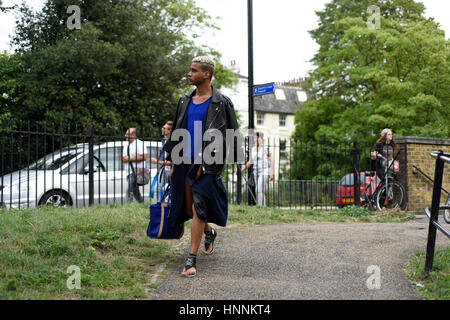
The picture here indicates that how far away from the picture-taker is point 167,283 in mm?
4344

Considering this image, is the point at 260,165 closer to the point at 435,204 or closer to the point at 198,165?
the point at 198,165

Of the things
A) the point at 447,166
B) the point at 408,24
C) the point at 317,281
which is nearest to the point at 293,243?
the point at 317,281

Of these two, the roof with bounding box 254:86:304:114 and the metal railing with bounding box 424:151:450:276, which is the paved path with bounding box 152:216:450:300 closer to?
the metal railing with bounding box 424:151:450:276

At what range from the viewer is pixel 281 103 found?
50156mm

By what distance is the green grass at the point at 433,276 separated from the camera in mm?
4062

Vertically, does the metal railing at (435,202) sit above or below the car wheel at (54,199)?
above

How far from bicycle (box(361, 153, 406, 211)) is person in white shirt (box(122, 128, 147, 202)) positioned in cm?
505

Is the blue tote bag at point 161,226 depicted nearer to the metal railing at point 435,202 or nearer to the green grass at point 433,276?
the green grass at point 433,276

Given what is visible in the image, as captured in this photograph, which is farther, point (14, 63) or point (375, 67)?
point (375, 67)

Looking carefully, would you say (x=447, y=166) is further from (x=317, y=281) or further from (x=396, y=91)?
(x=396, y=91)

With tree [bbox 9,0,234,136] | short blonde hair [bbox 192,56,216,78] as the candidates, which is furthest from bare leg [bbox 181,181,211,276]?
tree [bbox 9,0,234,136]

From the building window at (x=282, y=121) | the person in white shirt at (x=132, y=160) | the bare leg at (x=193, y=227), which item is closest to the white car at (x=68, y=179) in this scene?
the person in white shirt at (x=132, y=160)

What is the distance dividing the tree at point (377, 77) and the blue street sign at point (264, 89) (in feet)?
26.0

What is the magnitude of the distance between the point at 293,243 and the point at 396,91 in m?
17.6
